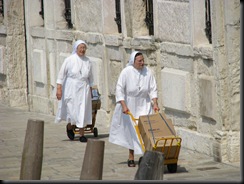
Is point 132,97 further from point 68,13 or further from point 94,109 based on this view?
point 68,13

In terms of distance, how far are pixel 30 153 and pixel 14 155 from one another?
176 inches

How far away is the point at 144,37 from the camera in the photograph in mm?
15906

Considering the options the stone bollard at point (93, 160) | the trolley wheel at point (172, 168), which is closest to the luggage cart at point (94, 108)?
the trolley wheel at point (172, 168)

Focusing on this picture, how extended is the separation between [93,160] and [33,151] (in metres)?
1.45

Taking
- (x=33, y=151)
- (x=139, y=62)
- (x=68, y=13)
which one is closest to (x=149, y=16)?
(x=139, y=62)

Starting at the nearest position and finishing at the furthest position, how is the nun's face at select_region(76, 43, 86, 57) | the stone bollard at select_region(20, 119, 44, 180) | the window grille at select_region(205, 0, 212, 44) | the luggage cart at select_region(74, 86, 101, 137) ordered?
the stone bollard at select_region(20, 119, 44, 180), the window grille at select_region(205, 0, 212, 44), the nun's face at select_region(76, 43, 86, 57), the luggage cart at select_region(74, 86, 101, 137)

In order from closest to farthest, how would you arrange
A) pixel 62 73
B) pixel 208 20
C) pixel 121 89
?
pixel 121 89, pixel 208 20, pixel 62 73

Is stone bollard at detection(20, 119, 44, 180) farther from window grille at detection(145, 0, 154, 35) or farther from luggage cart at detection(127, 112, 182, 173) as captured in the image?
window grille at detection(145, 0, 154, 35)

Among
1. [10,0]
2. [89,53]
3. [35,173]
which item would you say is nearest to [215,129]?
[35,173]

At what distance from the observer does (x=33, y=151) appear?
10.1m

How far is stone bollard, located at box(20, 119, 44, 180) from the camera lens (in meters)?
10.0

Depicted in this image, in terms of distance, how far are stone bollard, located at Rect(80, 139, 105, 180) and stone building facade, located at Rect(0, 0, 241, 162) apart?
4406 mm

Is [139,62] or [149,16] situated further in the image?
[149,16]

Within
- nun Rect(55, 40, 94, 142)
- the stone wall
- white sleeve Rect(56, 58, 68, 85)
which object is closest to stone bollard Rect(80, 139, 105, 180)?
nun Rect(55, 40, 94, 142)
